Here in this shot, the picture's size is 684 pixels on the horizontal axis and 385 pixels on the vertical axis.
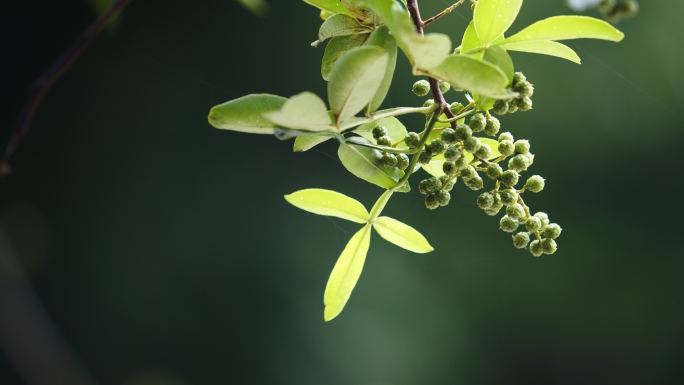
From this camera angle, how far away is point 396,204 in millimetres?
3195

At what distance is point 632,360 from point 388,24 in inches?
148

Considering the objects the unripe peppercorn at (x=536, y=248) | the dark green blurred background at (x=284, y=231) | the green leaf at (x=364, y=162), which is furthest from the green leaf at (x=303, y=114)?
the dark green blurred background at (x=284, y=231)

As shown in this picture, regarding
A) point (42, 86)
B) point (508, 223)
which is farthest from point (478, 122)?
point (42, 86)

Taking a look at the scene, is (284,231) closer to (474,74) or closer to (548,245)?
(548,245)

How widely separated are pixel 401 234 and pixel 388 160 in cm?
10

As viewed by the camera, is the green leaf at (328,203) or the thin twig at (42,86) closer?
the thin twig at (42,86)

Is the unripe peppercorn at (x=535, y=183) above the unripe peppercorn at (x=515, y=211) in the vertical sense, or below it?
above

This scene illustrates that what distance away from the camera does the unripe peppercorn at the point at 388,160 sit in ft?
1.82

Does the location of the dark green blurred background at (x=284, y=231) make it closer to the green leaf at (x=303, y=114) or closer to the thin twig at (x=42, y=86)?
the green leaf at (x=303, y=114)

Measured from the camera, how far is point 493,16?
494 millimetres

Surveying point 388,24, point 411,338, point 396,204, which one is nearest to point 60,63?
point 388,24

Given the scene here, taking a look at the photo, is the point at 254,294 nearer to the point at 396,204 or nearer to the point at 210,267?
the point at 210,267

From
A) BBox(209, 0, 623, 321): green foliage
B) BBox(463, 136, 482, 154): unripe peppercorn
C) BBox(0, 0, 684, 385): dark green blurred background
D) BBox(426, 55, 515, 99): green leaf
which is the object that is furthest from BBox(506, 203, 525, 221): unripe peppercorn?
BBox(0, 0, 684, 385): dark green blurred background

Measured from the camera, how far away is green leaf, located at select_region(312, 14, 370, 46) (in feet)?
1.77
